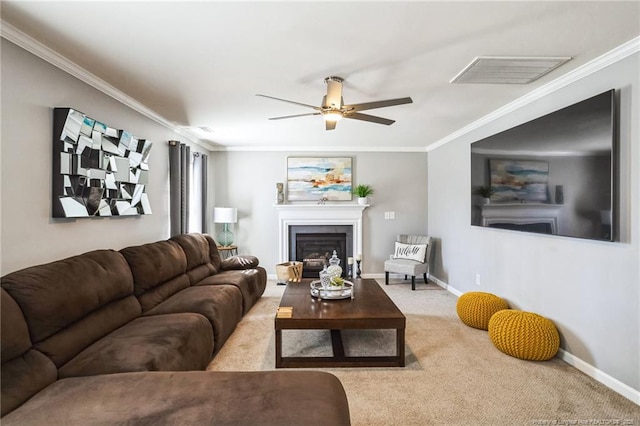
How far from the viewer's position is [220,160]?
6.09m

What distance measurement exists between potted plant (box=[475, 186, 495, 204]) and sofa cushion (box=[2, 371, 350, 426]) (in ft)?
9.90

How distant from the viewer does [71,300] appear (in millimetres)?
2049

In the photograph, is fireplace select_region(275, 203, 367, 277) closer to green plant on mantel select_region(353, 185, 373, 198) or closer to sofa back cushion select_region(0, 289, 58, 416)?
green plant on mantel select_region(353, 185, 373, 198)

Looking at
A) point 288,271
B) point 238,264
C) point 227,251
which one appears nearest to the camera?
point 238,264

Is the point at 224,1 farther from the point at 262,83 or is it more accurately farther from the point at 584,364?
the point at 584,364

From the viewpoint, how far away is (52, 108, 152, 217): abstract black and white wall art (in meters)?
2.44

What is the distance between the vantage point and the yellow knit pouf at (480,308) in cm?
347

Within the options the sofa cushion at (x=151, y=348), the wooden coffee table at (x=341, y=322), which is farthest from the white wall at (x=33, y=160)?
the wooden coffee table at (x=341, y=322)

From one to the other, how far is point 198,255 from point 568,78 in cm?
413

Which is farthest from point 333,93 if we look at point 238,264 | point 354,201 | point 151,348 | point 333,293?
point 354,201

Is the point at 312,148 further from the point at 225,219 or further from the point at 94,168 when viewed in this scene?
the point at 94,168

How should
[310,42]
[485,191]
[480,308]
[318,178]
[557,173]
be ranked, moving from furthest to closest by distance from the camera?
[318,178]
[485,191]
[480,308]
[557,173]
[310,42]

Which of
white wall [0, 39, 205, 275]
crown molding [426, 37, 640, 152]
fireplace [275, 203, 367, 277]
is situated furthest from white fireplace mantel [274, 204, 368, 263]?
white wall [0, 39, 205, 275]

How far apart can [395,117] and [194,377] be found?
11.4 feet
